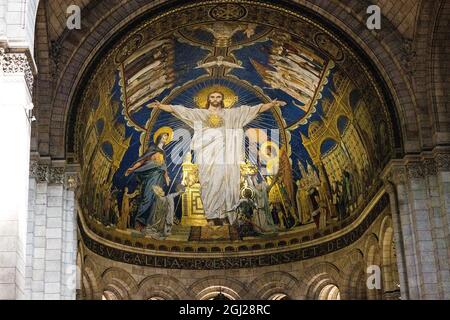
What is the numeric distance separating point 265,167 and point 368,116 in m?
6.00

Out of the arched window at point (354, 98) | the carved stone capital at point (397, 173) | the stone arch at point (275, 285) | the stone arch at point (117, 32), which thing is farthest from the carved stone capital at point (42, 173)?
the stone arch at point (275, 285)

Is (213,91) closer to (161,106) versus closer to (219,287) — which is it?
(161,106)

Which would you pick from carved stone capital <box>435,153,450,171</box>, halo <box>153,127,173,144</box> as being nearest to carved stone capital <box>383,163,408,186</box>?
carved stone capital <box>435,153,450,171</box>

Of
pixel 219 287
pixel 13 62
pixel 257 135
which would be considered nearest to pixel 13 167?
pixel 13 62

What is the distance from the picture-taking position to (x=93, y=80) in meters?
22.0

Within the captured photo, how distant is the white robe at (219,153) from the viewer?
28766 millimetres

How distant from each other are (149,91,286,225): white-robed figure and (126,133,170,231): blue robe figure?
3.66 feet

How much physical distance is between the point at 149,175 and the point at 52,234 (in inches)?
352

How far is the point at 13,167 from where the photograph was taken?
1380 centimetres

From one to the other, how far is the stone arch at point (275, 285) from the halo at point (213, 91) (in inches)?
227

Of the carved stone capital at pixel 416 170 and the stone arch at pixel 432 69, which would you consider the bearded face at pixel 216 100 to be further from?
the carved stone capital at pixel 416 170

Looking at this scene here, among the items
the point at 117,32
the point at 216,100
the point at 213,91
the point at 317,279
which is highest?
the point at 213,91
